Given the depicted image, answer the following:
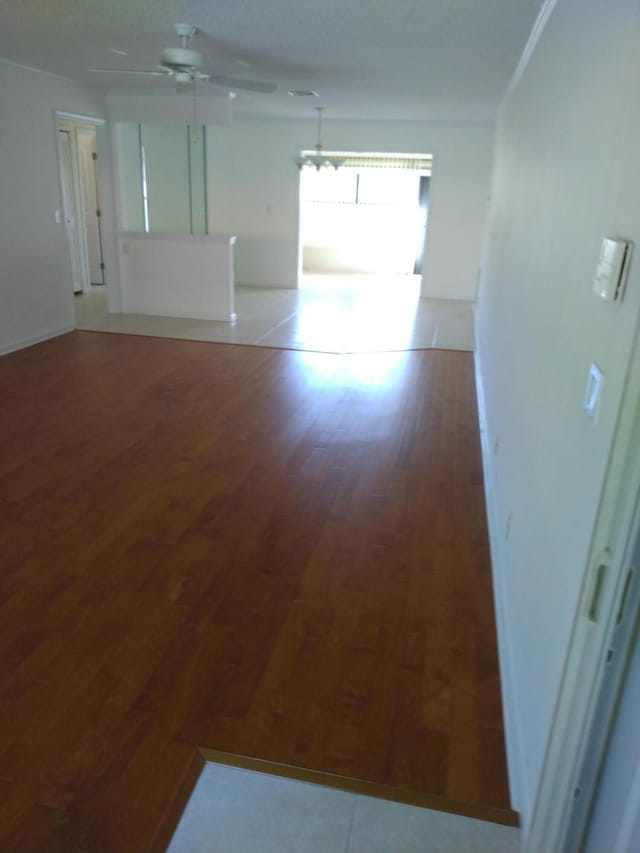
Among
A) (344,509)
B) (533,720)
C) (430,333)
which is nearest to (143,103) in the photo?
(430,333)

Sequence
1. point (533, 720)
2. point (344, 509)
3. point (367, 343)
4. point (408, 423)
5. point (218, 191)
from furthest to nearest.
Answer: point (218, 191), point (367, 343), point (408, 423), point (344, 509), point (533, 720)

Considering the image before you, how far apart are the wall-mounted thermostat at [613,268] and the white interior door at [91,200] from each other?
Answer: 905 centimetres

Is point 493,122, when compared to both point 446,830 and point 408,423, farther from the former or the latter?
point 446,830

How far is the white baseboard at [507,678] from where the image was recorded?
1616 millimetres

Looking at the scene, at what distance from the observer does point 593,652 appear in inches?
46.9

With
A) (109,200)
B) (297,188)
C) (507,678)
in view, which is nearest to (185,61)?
(109,200)

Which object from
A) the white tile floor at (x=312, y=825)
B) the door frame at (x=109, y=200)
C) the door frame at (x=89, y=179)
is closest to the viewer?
the white tile floor at (x=312, y=825)

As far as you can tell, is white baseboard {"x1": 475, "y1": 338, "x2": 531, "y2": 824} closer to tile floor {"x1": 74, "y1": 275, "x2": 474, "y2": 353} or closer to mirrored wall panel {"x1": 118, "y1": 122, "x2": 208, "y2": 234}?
tile floor {"x1": 74, "y1": 275, "x2": 474, "y2": 353}

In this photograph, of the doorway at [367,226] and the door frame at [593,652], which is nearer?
the door frame at [593,652]

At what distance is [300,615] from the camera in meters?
2.37

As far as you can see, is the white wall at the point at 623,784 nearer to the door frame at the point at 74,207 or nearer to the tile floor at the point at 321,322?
the tile floor at the point at 321,322

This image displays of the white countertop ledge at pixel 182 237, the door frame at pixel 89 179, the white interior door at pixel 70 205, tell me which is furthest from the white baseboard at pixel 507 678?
the door frame at pixel 89 179

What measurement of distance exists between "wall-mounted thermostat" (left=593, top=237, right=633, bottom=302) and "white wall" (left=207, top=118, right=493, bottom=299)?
8433 mm

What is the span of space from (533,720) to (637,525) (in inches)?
30.8
